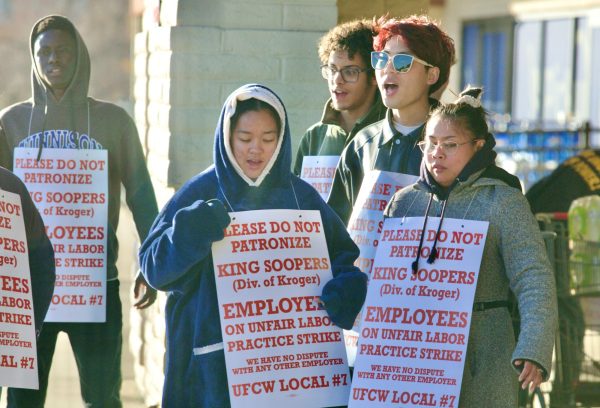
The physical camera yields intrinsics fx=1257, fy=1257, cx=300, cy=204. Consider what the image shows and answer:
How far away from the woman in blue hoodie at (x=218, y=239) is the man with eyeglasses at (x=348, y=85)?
104cm

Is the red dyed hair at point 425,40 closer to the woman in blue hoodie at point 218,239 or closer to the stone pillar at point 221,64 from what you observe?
the woman in blue hoodie at point 218,239

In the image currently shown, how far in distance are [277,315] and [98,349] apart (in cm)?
165

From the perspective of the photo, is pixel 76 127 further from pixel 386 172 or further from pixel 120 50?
pixel 120 50

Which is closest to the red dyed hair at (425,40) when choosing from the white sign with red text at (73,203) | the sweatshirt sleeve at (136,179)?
the sweatshirt sleeve at (136,179)

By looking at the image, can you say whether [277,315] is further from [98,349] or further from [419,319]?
[98,349]

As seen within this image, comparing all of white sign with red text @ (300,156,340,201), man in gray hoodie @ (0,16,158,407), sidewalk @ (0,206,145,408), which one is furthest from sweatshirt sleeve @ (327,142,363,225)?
sidewalk @ (0,206,145,408)

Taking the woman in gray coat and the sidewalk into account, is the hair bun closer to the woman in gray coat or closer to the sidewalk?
the woman in gray coat

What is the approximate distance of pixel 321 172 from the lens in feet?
17.0

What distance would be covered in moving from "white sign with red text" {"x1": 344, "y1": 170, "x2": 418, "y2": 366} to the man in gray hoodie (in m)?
1.22

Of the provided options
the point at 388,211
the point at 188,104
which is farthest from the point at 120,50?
the point at 388,211

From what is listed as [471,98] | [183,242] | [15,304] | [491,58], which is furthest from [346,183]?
[491,58]

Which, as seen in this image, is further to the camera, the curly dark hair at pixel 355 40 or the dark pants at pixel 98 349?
the dark pants at pixel 98 349

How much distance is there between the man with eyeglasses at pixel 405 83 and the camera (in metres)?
4.50

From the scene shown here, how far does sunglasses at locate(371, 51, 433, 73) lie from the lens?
448 centimetres
